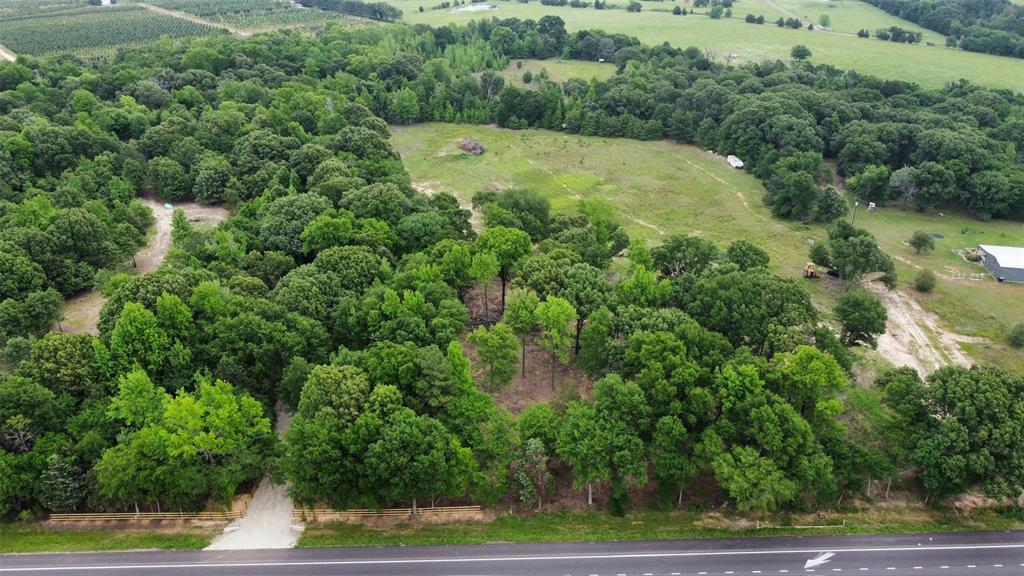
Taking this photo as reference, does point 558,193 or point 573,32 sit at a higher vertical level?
point 573,32

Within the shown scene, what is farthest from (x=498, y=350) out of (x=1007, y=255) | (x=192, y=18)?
(x=192, y=18)

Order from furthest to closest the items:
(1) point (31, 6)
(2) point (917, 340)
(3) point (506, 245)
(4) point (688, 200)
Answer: (1) point (31, 6), (4) point (688, 200), (2) point (917, 340), (3) point (506, 245)

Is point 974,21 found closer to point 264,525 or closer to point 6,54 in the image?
point 264,525

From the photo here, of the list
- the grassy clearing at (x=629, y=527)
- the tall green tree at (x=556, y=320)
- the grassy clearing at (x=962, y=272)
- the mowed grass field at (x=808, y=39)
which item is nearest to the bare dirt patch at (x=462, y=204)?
the tall green tree at (x=556, y=320)

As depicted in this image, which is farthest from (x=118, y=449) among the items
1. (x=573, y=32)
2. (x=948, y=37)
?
(x=948, y=37)

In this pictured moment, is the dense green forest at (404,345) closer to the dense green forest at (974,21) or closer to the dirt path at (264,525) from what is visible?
the dirt path at (264,525)

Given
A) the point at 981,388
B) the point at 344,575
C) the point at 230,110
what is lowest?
the point at 344,575

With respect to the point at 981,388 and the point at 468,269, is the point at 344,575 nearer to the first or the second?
the point at 468,269
